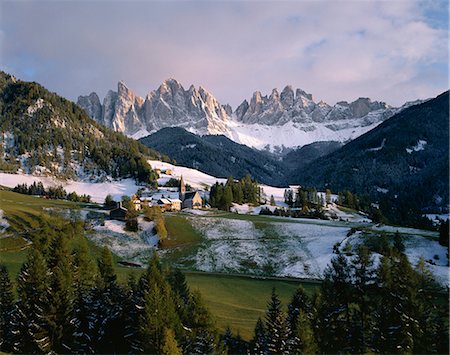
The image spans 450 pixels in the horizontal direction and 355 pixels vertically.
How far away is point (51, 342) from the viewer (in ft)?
145

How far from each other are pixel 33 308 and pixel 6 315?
14.3ft

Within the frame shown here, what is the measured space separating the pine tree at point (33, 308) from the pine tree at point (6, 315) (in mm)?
1097

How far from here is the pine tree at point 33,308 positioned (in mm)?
43469

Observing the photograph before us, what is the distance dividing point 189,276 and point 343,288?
3971 centimetres

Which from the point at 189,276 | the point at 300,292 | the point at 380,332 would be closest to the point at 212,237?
the point at 189,276

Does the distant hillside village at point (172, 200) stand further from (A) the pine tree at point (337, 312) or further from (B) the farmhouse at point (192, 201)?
(A) the pine tree at point (337, 312)

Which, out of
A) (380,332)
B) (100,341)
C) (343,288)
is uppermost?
(343,288)

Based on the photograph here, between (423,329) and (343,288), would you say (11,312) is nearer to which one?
(343,288)

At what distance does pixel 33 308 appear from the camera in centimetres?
4528

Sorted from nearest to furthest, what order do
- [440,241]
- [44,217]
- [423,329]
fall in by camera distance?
[423,329], [440,241], [44,217]

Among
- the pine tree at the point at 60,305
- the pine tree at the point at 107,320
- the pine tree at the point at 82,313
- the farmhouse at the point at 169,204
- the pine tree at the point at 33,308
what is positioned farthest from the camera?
the farmhouse at the point at 169,204

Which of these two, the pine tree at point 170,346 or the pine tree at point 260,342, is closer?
the pine tree at point 170,346

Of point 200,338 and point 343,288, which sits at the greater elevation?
point 343,288

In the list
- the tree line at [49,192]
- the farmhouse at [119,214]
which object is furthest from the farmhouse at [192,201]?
the farmhouse at [119,214]
